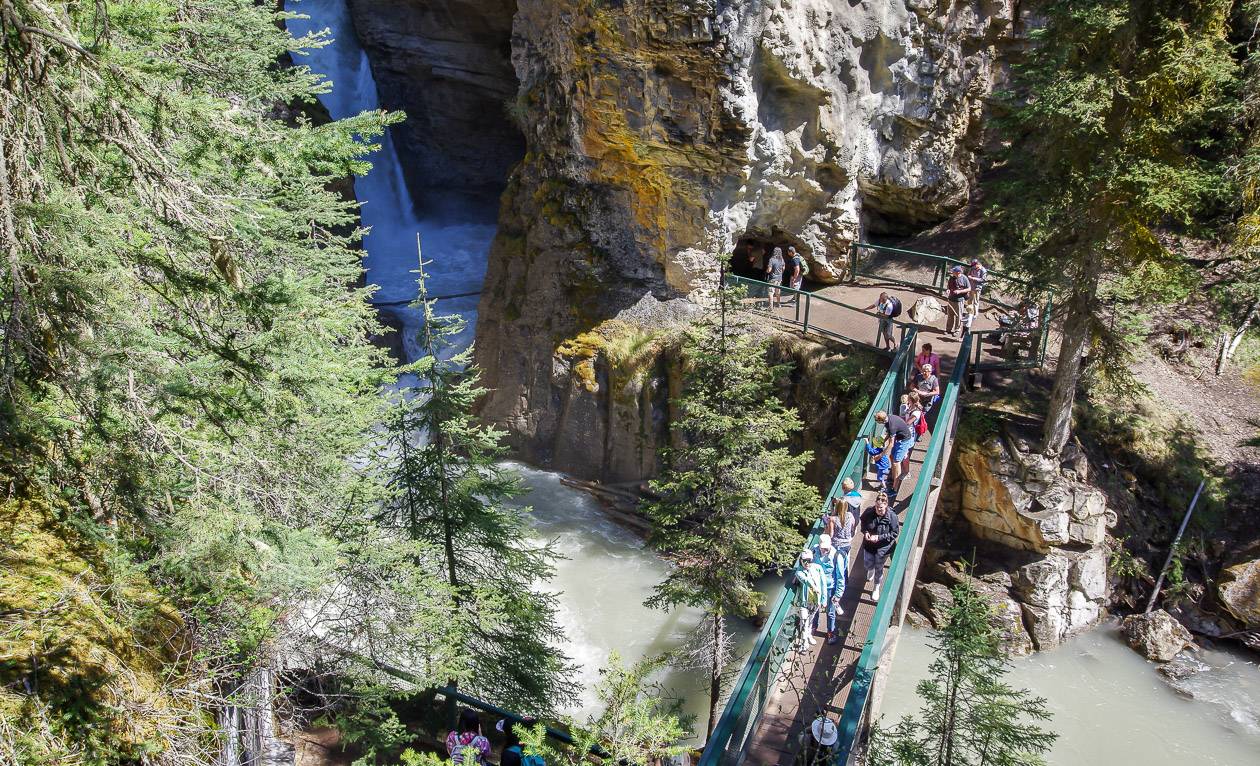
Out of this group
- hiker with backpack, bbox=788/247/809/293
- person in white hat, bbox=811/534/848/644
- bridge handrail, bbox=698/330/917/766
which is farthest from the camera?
hiker with backpack, bbox=788/247/809/293

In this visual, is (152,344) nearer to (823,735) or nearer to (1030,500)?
(823,735)

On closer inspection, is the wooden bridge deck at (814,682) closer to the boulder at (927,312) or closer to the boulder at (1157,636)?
the boulder at (1157,636)

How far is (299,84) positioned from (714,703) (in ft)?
37.4

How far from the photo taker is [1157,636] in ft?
51.5

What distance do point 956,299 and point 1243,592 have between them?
24.6 ft

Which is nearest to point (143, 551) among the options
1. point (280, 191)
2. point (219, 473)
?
point (219, 473)

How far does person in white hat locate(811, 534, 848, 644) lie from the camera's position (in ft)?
32.0

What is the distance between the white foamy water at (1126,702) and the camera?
13906 millimetres

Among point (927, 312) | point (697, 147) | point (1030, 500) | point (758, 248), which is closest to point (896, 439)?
point (1030, 500)

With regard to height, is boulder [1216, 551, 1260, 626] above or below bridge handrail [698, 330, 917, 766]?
below

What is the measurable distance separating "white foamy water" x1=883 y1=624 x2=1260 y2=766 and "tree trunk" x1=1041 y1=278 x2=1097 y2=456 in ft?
13.2

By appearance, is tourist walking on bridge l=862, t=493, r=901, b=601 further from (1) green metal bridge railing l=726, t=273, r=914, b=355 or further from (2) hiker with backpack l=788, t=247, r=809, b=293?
(2) hiker with backpack l=788, t=247, r=809, b=293

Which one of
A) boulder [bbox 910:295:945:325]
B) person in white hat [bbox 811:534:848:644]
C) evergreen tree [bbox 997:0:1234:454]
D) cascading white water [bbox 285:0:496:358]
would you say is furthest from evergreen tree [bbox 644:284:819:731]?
cascading white water [bbox 285:0:496:358]

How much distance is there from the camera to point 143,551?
7242 millimetres
